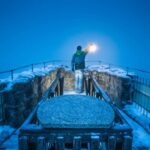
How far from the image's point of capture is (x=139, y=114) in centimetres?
872

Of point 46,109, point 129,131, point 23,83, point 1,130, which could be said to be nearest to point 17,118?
point 1,130

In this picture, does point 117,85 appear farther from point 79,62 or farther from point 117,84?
point 79,62

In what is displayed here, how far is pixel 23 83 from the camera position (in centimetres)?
852

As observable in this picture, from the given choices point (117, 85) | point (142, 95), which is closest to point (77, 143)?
point (142, 95)

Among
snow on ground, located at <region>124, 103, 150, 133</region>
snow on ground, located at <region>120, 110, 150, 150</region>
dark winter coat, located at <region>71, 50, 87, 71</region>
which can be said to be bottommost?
snow on ground, located at <region>120, 110, 150, 150</region>

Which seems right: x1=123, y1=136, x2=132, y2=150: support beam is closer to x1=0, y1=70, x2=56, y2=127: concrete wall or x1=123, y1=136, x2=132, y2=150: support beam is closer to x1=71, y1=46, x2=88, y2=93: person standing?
x1=0, y1=70, x2=56, y2=127: concrete wall

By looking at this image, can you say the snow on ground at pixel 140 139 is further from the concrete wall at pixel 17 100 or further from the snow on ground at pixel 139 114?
the concrete wall at pixel 17 100

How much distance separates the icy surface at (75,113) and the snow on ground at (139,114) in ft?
12.7

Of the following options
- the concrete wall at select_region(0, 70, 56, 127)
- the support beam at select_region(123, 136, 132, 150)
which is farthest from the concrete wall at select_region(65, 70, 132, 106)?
the support beam at select_region(123, 136, 132, 150)

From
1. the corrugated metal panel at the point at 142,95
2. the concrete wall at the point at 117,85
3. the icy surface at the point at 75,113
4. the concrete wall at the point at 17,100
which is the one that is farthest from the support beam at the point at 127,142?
the concrete wall at the point at 117,85

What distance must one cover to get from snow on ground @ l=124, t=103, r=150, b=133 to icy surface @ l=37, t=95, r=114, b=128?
153 inches

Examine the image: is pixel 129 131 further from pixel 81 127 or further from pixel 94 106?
pixel 94 106

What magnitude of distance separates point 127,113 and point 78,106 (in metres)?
5.44

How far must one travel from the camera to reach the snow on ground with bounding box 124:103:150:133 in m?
7.77
